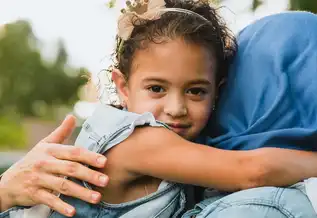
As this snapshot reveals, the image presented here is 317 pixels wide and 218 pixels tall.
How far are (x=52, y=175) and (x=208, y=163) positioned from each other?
49 cm

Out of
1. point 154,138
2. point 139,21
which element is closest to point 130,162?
point 154,138

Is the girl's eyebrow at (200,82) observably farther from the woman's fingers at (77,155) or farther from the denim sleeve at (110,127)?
the woman's fingers at (77,155)

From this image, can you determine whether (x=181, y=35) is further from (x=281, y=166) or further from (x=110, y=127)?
(x=281, y=166)

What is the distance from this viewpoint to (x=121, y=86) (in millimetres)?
2479

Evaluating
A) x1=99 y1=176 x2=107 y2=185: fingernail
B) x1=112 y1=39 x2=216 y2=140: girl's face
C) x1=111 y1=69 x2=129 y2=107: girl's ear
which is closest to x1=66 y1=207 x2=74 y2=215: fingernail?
x1=99 y1=176 x2=107 y2=185: fingernail

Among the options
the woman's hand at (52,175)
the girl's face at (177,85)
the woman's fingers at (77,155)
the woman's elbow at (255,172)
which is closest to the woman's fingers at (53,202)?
the woman's hand at (52,175)

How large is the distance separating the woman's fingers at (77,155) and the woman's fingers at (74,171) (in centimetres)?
2

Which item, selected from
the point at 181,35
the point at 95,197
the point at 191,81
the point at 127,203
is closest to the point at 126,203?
the point at 127,203

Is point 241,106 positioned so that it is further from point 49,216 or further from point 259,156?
point 49,216

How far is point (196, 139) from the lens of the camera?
2318 millimetres

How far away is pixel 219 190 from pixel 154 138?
0.81 ft

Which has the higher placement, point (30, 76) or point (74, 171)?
point (74, 171)

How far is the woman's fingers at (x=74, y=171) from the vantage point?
2039 millimetres

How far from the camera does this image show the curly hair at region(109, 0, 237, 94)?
2.32 metres
